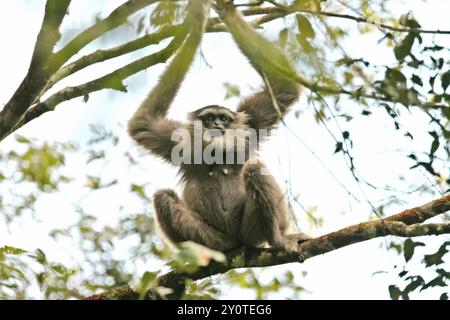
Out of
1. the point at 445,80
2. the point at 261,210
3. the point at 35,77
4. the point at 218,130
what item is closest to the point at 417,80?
Result: the point at 445,80

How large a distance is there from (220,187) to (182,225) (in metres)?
0.90

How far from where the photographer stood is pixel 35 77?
684 cm

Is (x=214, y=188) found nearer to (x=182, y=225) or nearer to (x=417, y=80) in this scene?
(x=182, y=225)

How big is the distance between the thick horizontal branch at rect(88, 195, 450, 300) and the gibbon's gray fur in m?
0.24

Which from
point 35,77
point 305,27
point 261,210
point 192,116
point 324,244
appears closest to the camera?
point 305,27

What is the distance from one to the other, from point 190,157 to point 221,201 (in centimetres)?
90

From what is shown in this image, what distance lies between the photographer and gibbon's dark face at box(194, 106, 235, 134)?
392 inches

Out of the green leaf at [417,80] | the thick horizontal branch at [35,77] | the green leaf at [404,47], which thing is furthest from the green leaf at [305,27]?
the thick horizontal branch at [35,77]

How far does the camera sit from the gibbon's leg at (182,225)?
30.7 feet

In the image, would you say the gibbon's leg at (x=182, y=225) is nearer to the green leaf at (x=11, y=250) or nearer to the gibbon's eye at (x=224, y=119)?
the gibbon's eye at (x=224, y=119)

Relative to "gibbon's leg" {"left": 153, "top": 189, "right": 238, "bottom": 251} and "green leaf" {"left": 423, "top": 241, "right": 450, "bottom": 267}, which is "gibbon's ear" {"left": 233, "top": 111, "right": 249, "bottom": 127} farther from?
"green leaf" {"left": 423, "top": 241, "right": 450, "bottom": 267}

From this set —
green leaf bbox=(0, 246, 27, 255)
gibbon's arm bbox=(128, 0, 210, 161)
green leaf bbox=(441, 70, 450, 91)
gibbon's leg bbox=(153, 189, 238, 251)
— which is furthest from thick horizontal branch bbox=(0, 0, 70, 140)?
green leaf bbox=(441, 70, 450, 91)

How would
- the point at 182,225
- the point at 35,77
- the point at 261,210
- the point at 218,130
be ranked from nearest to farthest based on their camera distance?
the point at 35,77 → the point at 261,210 → the point at 182,225 → the point at 218,130
